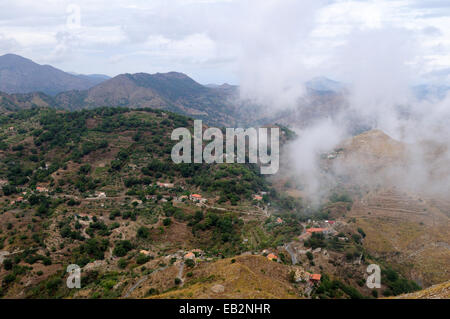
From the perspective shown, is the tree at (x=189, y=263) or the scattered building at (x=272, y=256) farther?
the scattered building at (x=272, y=256)

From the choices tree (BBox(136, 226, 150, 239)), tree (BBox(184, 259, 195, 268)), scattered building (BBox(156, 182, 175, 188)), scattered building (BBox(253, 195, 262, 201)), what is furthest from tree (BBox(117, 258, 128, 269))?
scattered building (BBox(253, 195, 262, 201))

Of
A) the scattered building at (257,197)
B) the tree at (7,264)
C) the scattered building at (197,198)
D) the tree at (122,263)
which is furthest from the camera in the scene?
the scattered building at (257,197)

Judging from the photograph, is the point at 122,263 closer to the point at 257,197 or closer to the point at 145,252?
the point at 145,252

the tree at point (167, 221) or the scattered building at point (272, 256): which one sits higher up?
the tree at point (167, 221)

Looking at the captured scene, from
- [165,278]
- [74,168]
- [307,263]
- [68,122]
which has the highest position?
[68,122]

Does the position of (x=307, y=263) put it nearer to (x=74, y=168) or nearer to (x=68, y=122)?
(x=74, y=168)

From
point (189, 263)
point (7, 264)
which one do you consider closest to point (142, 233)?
point (189, 263)

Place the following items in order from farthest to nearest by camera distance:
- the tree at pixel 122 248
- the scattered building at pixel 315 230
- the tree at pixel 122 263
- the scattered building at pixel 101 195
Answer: the scattered building at pixel 101 195, the scattered building at pixel 315 230, the tree at pixel 122 248, the tree at pixel 122 263

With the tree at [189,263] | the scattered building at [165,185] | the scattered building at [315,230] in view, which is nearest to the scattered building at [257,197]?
the scattered building at [315,230]

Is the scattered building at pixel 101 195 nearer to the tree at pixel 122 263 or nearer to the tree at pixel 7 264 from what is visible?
the tree at pixel 7 264

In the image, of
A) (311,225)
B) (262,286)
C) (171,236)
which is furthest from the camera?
(311,225)
